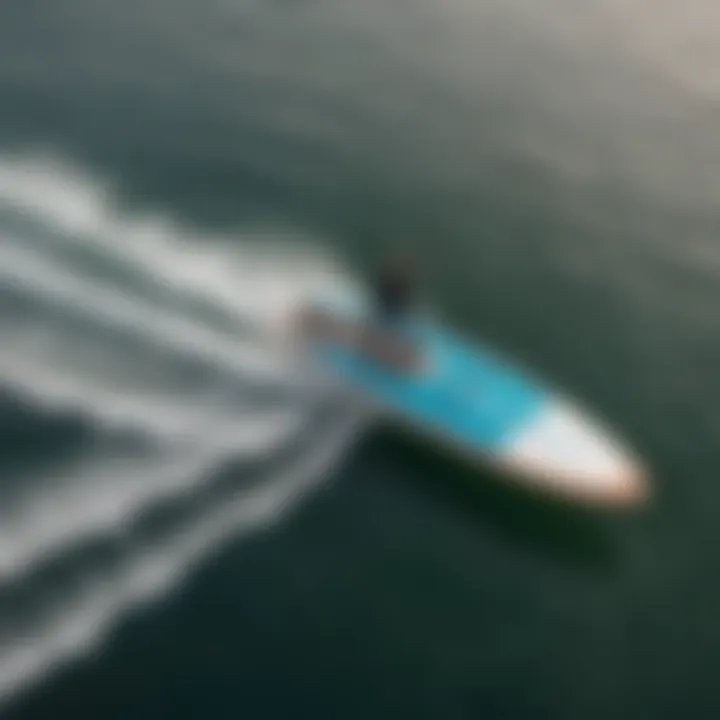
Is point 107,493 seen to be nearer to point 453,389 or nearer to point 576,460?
point 453,389

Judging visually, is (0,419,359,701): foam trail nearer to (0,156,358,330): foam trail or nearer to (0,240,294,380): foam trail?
(0,240,294,380): foam trail

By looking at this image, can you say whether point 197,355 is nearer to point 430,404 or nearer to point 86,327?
point 86,327

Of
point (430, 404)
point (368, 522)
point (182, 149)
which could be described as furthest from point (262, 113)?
point (368, 522)

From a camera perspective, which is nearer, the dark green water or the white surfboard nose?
the dark green water

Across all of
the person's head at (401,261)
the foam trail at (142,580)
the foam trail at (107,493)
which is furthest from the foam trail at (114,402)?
the person's head at (401,261)

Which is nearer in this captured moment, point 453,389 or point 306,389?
point 453,389

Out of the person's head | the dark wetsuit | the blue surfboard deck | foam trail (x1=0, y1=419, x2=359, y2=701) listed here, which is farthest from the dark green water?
the dark wetsuit

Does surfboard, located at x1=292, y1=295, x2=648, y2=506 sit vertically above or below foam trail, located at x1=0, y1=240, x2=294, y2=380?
below

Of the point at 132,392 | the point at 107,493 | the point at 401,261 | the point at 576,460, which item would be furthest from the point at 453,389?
the point at 107,493

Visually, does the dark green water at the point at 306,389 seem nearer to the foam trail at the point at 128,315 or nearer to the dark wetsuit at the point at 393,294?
the foam trail at the point at 128,315
